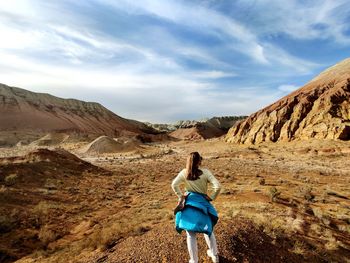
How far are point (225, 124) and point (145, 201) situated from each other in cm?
A: 10915

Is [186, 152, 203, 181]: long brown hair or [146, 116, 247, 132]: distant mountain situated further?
[146, 116, 247, 132]: distant mountain

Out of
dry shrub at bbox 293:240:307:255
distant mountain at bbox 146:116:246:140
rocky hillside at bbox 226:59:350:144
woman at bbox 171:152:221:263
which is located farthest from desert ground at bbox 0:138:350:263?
distant mountain at bbox 146:116:246:140

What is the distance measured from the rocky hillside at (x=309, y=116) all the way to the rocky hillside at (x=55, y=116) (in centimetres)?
5034

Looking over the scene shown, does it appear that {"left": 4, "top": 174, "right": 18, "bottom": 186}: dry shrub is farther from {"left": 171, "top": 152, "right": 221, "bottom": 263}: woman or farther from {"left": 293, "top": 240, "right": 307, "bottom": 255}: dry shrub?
{"left": 293, "top": 240, "right": 307, "bottom": 255}: dry shrub

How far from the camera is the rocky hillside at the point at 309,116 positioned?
39.5 m

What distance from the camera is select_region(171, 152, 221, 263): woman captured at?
477cm

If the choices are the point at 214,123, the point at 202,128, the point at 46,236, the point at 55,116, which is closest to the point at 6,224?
the point at 46,236

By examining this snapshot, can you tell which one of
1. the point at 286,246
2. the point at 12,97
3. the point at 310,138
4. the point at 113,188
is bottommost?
the point at 113,188

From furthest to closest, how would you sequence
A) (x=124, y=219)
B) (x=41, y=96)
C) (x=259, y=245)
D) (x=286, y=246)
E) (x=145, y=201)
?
(x=41, y=96) < (x=145, y=201) < (x=124, y=219) < (x=286, y=246) < (x=259, y=245)

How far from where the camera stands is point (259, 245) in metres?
6.57

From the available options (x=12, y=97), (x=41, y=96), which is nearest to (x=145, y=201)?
(x=12, y=97)

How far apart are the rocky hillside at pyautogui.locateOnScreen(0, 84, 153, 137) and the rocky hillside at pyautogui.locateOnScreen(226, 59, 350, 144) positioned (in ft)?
165

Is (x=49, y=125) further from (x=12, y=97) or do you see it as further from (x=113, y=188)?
(x=113, y=188)

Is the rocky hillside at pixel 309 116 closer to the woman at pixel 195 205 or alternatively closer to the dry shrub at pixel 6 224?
the dry shrub at pixel 6 224
